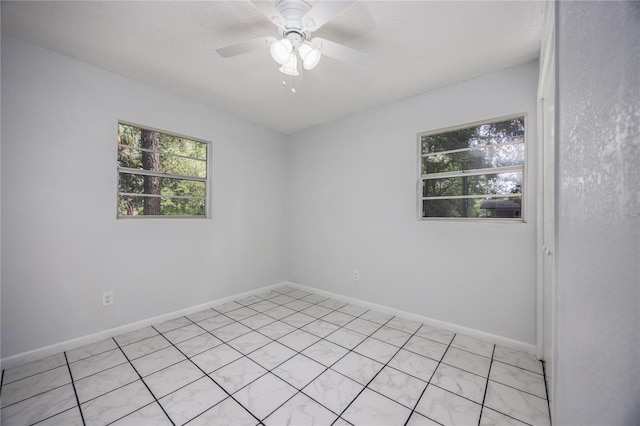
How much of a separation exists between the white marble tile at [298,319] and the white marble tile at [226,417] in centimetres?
123

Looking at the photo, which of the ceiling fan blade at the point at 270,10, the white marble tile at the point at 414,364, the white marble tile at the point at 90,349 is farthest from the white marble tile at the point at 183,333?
the ceiling fan blade at the point at 270,10

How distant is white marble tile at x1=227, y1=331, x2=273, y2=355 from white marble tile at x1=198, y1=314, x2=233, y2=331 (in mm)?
409

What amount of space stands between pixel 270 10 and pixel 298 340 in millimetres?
A: 2653

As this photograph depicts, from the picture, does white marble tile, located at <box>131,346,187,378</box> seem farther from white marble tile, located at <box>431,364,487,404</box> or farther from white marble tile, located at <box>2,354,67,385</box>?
white marble tile, located at <box>431,364,487,404</box>

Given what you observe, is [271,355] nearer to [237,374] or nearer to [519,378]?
[237,374]

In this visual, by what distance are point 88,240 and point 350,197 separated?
9.69 ft

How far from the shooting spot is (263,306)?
343cm

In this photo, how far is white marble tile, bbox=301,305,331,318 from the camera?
316 cm

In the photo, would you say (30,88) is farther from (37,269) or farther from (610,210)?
(610,210)

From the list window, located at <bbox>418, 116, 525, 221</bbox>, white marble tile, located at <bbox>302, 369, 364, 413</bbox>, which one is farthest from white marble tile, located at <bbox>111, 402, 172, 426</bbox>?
window, located at <bbox>418, 116, 525, 221</bbox>

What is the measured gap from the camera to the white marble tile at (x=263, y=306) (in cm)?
331

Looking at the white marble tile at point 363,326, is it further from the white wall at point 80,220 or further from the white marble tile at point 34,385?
the white marble tile at point 34,385

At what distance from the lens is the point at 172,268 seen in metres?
3.01

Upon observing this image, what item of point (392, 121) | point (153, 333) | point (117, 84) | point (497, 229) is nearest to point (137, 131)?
point (117, 84)
